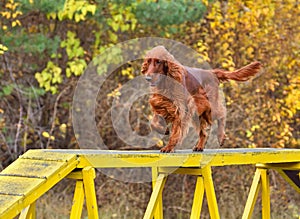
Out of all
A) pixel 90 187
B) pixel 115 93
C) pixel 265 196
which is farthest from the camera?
pixel 115 93

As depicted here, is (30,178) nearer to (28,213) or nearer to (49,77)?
(28,213)

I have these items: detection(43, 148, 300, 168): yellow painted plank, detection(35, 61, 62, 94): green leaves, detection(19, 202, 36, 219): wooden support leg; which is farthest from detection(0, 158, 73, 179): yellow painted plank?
detection(35, 61, 62, 94): green leaves

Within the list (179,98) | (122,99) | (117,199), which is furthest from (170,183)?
(179,98)

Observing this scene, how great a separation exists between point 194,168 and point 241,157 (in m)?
0.41

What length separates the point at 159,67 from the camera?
4.59 metres

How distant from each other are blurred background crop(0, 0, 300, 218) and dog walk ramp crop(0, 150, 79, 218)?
14.4 feet

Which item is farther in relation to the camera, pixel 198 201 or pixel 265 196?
pixel 265 196

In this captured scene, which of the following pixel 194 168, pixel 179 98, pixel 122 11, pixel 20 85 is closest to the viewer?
pixel 179 98

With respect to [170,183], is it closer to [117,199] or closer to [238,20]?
[117,199]

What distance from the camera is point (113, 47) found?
9.04 meters

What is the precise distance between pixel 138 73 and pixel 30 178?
5.47 m

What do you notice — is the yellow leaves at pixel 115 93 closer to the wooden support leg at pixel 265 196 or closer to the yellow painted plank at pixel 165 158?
the wooden support leg at pixel 265 196

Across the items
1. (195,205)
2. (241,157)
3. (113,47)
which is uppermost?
(113,47)

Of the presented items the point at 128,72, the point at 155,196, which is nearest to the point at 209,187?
the point at 155,196
